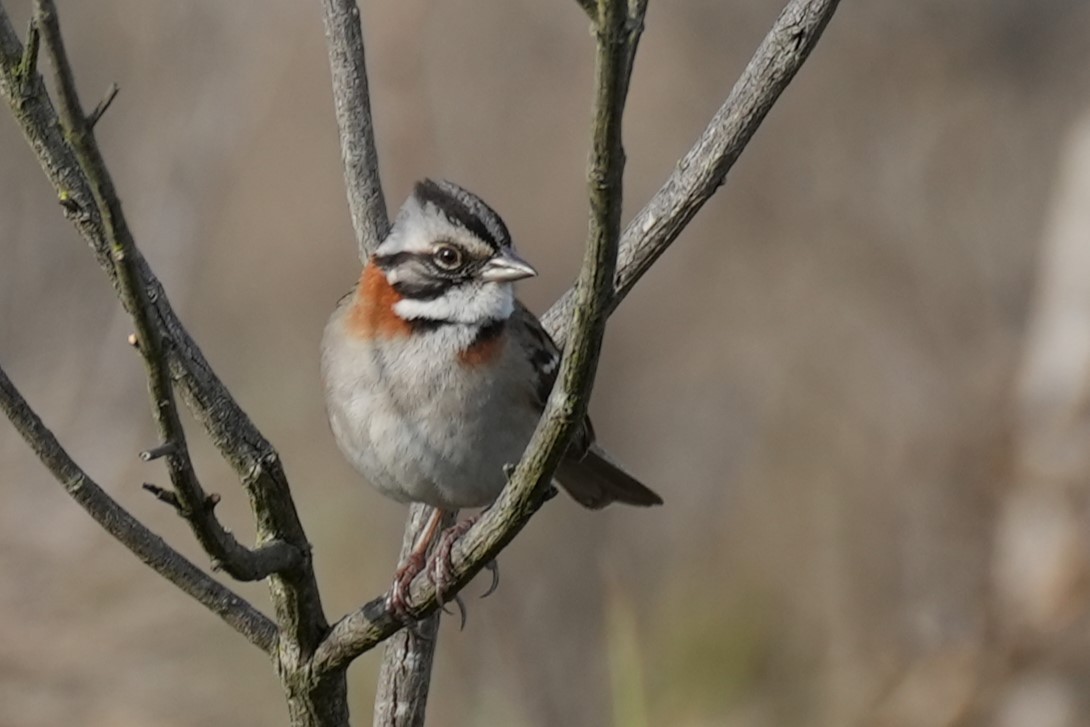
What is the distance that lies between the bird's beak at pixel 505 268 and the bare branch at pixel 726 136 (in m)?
0.16

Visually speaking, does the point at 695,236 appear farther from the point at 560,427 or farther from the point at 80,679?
the point at 560,427

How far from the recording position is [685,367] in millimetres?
8719

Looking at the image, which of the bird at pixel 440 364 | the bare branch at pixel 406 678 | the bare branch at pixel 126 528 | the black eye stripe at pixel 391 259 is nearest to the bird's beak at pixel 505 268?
the bird at pixel 440 364

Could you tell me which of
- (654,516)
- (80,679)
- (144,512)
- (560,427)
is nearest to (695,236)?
(654,516)

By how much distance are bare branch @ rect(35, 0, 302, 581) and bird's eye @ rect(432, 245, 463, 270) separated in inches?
49.0

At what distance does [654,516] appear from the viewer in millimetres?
8000

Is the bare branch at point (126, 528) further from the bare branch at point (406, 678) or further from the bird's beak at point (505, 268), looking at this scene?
the bird's beak at point (505, 268)

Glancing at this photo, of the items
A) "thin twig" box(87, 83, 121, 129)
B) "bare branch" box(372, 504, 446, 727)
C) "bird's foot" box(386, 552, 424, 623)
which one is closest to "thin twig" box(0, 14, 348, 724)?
"bird's foot" box(386, 552, 424, 623)

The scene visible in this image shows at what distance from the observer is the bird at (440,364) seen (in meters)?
3.92

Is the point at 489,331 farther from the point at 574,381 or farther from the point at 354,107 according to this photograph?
the point at 574,381

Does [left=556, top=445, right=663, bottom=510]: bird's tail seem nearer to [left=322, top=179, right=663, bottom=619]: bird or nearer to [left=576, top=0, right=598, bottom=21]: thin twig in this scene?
[left=322, top=179, right=663, bottom=619]: bird

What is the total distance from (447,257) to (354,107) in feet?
1.96

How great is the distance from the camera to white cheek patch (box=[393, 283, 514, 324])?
4027 mm

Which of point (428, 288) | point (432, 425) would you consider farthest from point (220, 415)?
point (428, 288)
